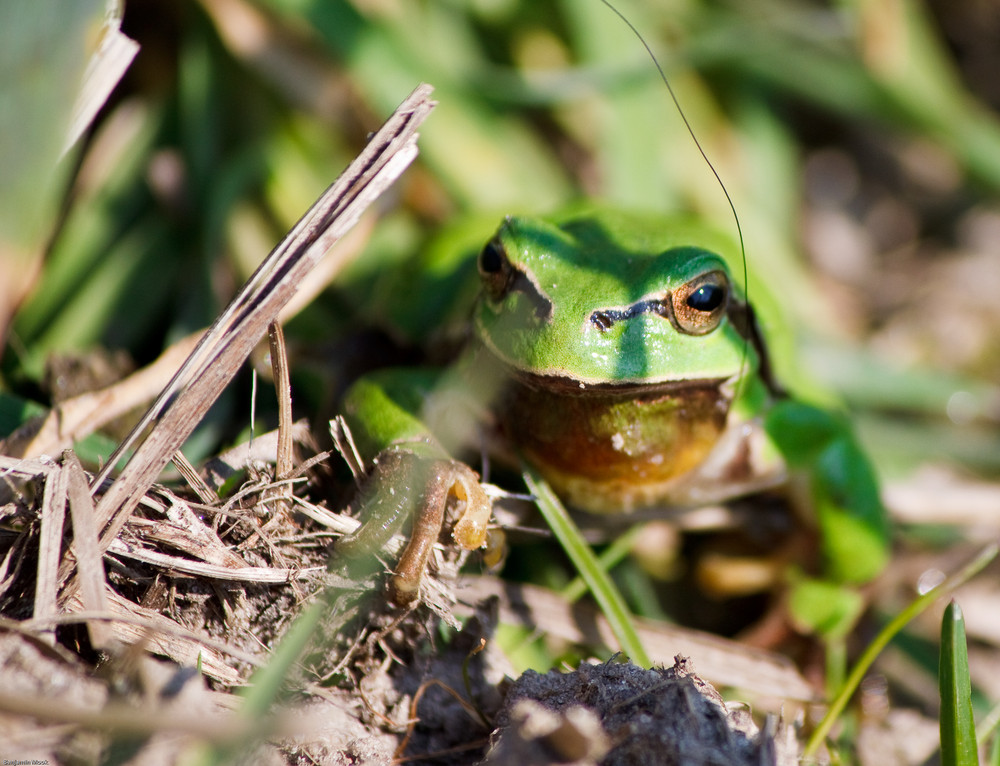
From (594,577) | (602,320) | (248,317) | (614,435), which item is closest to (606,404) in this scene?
(614,435)

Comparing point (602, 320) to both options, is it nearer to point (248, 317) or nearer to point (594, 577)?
point (594, 577)

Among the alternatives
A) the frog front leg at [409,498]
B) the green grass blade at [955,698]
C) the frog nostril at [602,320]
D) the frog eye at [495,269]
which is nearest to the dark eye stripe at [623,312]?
the frog nostril at [602,320]

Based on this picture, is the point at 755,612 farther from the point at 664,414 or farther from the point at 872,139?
the point at 872,139

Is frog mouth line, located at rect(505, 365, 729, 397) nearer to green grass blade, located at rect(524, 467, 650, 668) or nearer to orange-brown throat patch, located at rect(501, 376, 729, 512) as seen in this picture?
orange-brown throat patch, located at rect(501, 376, 729, 512)

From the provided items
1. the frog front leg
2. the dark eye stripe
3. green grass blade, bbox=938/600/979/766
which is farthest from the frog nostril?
green grass blade, bbox=938/600/979/766

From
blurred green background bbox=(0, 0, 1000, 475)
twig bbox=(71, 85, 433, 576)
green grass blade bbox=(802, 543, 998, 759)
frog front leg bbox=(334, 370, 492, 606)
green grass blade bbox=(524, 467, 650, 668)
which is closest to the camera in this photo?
twig bbox=(71, 85, 433, 576)

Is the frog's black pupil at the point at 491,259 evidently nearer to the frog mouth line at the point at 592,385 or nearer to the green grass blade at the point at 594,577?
the frog mouth line at the point at 592,385
